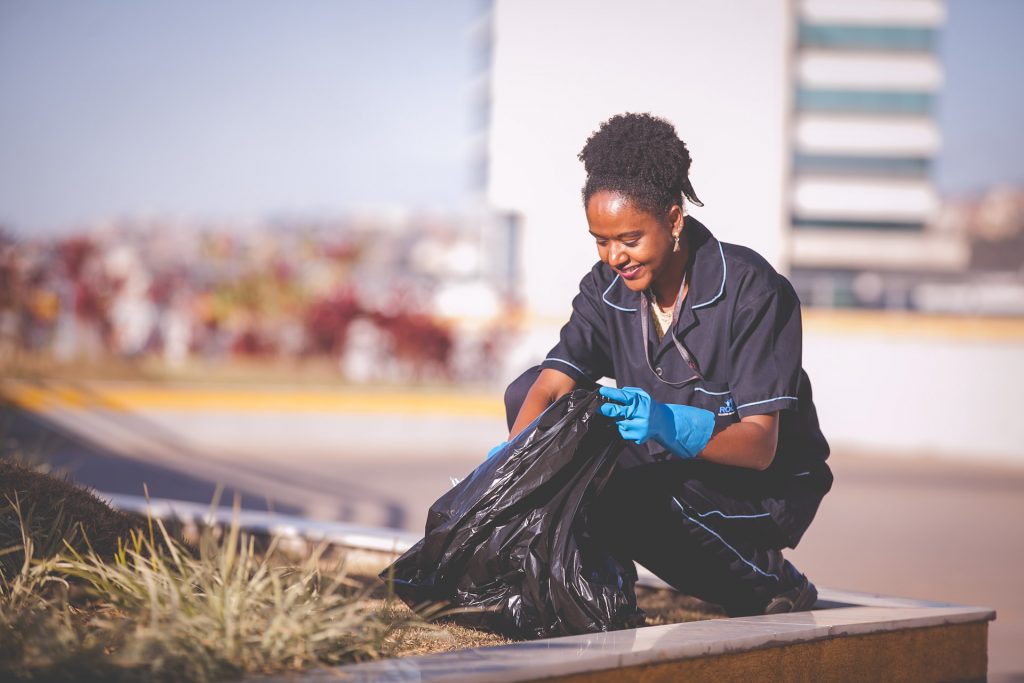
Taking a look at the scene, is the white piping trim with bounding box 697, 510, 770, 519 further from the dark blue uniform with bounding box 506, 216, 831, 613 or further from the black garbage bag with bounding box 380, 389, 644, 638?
the black garbage bag with bounding box 380, 389, 644, 638

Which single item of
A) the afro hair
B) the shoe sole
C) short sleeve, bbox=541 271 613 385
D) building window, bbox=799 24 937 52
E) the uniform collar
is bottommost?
the shoe sole

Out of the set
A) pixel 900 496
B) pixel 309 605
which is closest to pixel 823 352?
pixel 900 496

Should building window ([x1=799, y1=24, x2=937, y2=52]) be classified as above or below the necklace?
above

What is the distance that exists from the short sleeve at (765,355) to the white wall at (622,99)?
3404 millimetres

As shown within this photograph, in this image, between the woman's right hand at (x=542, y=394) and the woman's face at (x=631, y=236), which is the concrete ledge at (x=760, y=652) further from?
the woman's face at (x=631, y=236)

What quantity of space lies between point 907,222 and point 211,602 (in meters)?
67.2

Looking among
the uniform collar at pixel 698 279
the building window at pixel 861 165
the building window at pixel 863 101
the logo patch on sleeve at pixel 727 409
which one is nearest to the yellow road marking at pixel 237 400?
the uniform collar at pixel 698 279

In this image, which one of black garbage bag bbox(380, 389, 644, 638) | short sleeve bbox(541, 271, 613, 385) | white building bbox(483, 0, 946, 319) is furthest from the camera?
white building bbox(483, 0, 946, 319)

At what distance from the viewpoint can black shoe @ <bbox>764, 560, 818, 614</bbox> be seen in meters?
3.08

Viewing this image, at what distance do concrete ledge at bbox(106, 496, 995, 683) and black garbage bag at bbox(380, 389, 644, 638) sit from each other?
216 millimetres

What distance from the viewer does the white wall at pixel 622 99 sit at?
898 centimetres

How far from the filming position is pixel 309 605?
2160 mm

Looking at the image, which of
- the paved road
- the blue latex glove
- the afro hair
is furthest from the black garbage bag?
the paved road

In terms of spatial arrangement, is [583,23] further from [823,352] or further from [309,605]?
[309,605]
